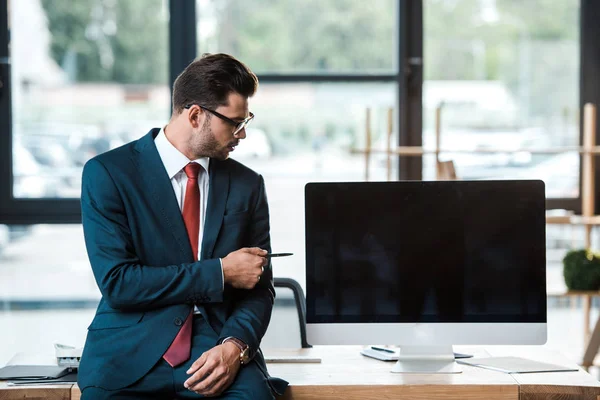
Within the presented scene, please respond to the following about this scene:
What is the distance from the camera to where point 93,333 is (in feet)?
6.81

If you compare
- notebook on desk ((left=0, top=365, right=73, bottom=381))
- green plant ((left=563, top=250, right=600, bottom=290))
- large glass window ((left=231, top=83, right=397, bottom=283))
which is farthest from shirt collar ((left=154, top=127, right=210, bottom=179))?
green plant ((left=563, top=250, right=600, bottom=290))

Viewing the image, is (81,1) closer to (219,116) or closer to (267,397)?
(219,116)

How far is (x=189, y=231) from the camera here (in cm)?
216

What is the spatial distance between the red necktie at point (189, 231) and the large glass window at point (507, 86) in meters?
2.28

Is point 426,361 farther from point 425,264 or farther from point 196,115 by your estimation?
point 196,115

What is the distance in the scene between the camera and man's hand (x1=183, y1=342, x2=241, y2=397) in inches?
78.7

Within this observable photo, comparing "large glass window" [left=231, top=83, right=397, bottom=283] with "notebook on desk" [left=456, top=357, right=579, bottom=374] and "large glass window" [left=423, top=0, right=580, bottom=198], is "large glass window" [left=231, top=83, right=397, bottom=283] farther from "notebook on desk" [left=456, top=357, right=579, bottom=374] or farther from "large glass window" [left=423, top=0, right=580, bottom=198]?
"notebook on desk" [left=456, top=357, right=579, bottom=374]

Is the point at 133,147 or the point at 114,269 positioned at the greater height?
the point at 133,147

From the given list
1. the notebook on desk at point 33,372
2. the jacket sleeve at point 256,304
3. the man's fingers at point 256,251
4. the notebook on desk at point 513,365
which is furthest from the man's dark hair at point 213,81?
the notebook on desk at point 513,365

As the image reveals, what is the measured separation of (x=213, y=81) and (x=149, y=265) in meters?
0.50

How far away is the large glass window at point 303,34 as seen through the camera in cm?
423

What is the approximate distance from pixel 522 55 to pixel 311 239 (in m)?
2.53

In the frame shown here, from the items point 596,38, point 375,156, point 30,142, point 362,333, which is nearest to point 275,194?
point 375,156

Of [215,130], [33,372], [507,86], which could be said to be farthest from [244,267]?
[507,86]
